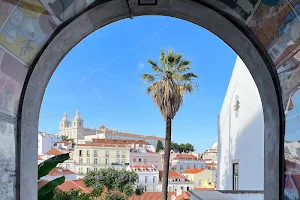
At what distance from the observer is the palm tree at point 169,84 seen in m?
14.5

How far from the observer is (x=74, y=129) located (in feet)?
450

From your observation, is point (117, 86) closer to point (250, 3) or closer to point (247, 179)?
point (247, 179)

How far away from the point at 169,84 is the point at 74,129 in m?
127

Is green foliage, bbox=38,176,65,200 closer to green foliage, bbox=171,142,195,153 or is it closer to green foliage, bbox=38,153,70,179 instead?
Answer: green foliage, bbox=38,153,70,179

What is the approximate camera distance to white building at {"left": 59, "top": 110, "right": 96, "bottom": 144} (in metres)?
136

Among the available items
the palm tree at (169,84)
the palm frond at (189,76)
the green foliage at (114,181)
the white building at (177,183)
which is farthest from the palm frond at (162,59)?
the white building at (177,183)

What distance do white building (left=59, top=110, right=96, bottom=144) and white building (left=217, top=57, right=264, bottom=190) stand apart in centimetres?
12332

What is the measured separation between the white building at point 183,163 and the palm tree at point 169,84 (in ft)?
200

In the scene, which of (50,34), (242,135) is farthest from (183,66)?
(50,34)

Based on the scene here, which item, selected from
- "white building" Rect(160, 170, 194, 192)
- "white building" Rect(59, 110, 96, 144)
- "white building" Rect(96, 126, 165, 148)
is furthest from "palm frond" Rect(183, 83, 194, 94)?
"white building" Rect(59, 110, 96, 144)

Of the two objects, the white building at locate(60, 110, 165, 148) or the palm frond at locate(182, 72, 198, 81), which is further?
the white building at locate(60, 110, 165, 148)

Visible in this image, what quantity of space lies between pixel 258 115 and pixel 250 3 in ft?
25.1

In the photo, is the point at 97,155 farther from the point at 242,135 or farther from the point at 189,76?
the point at 242,135

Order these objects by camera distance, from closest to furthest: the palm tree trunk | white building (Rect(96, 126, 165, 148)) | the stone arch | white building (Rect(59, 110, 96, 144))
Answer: the stone arch → the palm tree trunk → white building (Rect(96, 126, 165, 148)) → white building (Rect(59, 110, 96, 144))
